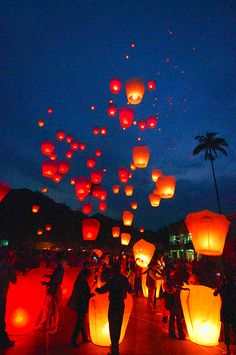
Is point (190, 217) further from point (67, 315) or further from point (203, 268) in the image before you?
point (67, 315)

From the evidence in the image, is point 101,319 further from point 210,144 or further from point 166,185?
point 210,144

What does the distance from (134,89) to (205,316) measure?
287 inches

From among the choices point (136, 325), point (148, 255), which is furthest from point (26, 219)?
point (136, 325)

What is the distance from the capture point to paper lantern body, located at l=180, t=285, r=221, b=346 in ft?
19.5

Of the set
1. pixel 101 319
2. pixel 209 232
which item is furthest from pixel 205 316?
→ pixel 101 319

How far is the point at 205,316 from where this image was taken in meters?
5.97

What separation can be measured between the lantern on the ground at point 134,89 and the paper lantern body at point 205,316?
21.8 ft

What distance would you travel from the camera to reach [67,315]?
830 cm

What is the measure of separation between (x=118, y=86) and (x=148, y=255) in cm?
804

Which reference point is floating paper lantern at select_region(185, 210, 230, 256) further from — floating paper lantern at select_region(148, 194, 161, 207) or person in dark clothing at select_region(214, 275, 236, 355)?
floating paper lantern at select_region(148, 194, 161, 207)

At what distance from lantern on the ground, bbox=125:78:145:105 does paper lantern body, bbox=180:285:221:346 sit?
6647mm

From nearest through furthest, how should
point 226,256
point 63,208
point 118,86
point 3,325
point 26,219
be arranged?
point 3,325, point 118,86, point 226,256, point 26,219, point 63,208

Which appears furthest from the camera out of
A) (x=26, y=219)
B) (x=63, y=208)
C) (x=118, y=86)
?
(x=63, y=208)

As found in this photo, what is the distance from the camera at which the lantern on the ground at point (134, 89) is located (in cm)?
973
